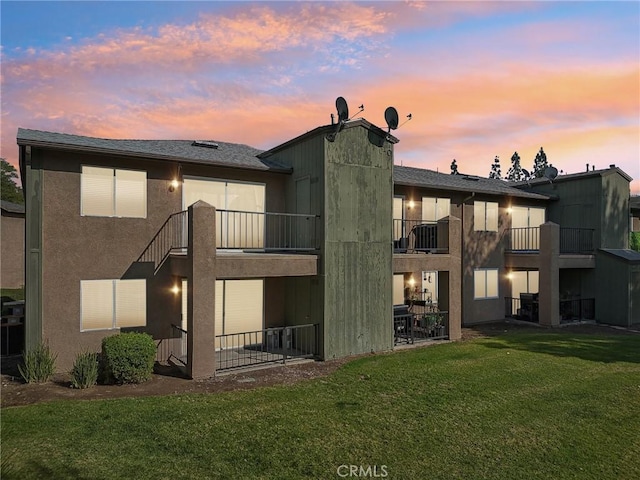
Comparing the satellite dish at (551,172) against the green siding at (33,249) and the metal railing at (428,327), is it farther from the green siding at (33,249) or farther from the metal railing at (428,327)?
the green siding at (33,249)

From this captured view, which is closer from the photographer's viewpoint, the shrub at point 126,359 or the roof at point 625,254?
the shrub at point 126,359

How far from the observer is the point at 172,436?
277 inches

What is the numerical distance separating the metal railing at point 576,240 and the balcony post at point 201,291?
19.3m

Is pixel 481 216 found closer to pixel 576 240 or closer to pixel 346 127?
pixel 576 240

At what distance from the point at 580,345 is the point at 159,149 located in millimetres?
16650

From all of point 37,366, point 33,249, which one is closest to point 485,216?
point 33,249

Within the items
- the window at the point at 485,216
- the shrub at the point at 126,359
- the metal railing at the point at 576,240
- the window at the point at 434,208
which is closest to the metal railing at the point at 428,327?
the window at the point at 434,208

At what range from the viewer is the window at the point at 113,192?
38.4 feet

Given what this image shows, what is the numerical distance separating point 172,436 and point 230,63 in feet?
46.2

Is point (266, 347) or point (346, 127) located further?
point (266, 347)

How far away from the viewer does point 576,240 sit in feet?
71.1

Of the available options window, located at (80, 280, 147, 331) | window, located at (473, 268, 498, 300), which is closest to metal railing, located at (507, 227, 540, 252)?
window, located at (473, 268, 498, 300)

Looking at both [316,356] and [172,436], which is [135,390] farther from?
[316,356]

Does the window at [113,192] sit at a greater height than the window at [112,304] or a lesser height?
greater
